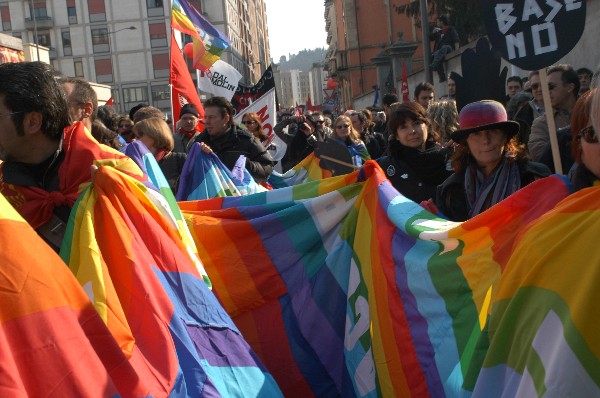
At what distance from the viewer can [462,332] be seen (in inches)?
125

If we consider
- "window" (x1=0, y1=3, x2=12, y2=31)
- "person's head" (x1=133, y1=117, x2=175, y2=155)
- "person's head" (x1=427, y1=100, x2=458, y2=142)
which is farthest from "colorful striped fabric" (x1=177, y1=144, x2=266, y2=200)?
"window" (x1=0, y1=3, x2=12, y2=31)

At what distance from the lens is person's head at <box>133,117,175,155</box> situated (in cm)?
584

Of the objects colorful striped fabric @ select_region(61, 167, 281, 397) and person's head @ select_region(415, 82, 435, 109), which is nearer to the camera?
colorful striped fabric @ select_region(61, 167, 281, 397)

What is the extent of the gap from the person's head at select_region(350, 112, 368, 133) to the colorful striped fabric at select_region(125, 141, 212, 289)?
657cm

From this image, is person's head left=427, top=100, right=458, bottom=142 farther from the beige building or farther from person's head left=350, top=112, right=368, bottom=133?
the beige building

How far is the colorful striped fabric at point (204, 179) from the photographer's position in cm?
639

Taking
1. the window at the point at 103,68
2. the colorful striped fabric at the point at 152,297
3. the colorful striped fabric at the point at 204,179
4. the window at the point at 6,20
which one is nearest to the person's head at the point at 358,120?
the colorful striped fabric at the point at 204,179

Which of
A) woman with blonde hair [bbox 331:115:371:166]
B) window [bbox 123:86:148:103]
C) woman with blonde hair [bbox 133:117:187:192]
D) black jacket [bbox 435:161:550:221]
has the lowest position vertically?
black jacket [bbox 435:161:550:221]

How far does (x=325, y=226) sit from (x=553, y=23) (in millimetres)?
1600

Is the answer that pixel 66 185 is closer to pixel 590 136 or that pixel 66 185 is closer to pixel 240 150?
pixel 590 136

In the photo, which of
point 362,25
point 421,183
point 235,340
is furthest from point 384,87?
point 362,25

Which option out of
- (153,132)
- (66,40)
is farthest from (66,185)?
(66,40)

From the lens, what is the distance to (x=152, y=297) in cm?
289

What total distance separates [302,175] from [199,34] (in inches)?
142
